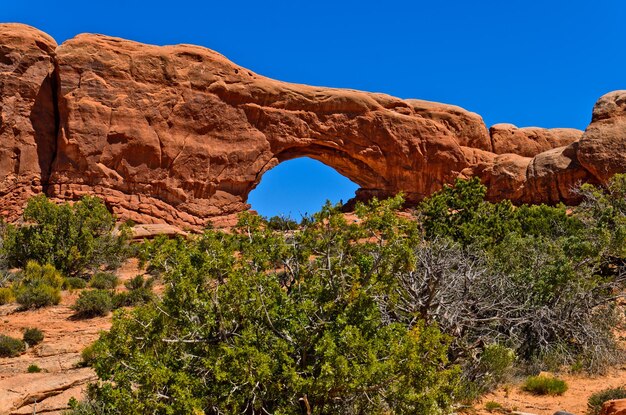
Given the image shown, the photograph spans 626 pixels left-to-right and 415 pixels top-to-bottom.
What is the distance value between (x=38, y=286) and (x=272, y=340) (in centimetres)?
1214

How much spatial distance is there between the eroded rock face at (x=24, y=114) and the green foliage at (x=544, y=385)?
23.2 meters

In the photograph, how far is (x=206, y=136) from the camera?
28.7 metres

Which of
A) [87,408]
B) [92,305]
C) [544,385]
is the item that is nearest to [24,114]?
[92,305]

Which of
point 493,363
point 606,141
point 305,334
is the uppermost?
point 606,141

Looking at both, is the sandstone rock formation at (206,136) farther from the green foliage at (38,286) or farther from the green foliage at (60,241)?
the green foliage at (38,286)

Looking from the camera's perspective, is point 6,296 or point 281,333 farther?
point 6,296

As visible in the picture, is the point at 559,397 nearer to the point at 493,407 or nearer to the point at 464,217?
the point at 493,407

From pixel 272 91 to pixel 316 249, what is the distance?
23822mm

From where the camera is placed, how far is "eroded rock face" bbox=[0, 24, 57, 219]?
25.3 metres

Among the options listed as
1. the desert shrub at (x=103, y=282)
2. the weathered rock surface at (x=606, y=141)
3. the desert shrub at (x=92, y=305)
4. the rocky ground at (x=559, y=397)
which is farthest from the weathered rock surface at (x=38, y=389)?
the weathered rock surface at (x=606, y=141)

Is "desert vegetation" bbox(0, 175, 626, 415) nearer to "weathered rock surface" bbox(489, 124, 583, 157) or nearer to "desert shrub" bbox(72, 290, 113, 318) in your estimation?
"desert shrub" bbox(72, 290, 113, 318)

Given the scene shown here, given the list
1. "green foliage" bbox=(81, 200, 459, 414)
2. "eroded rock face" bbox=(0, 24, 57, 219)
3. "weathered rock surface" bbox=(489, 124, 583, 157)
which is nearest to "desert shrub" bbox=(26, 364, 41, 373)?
"green foliage" bbox=(81, 200, 459, 414)

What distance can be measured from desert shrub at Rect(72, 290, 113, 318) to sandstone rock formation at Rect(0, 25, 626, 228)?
11926 mm

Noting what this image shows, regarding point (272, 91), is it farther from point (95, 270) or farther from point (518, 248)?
point (518, 248)
